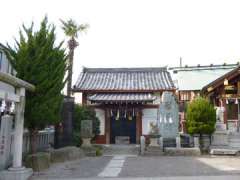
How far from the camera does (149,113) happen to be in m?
23.8

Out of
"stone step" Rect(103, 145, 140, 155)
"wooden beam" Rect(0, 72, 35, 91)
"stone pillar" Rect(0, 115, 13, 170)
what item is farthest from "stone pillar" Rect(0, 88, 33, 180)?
"stone step" Rect(103, 145, 140, 155)

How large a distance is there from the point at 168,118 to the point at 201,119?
2.25 meters

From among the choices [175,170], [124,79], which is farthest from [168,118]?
[124,79]

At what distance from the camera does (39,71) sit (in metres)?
12.2

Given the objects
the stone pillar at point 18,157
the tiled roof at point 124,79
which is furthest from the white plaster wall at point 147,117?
the stone pillar at point 18,157

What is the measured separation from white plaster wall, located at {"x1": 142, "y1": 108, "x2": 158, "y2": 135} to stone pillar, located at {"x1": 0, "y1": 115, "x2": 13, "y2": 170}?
43.9ft

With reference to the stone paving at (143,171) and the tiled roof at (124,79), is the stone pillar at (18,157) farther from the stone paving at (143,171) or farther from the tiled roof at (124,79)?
the tiled roof at (124,79)

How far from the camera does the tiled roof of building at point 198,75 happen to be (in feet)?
122

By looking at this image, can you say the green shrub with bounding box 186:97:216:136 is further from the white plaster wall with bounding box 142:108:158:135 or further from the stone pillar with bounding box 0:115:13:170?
the stone pillar with bounding box 0:115:13:170

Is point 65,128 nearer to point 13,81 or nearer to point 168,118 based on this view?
point 168,118

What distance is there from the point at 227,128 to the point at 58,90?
13678 mm

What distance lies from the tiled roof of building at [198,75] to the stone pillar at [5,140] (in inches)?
1067

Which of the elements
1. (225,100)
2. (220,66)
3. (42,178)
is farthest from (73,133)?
(220,66)

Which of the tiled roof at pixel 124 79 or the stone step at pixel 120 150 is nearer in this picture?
the stone step at pixel 120 150
